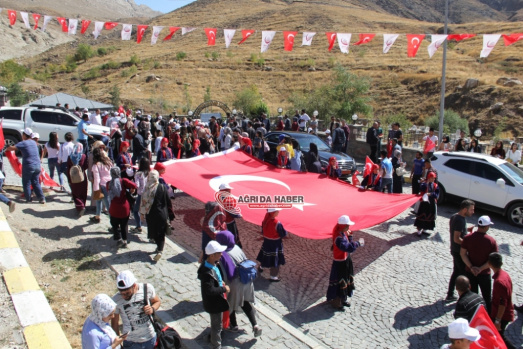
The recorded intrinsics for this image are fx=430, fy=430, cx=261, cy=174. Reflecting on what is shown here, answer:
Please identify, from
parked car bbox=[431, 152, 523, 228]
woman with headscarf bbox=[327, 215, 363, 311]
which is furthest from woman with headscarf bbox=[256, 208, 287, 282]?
parked car bbox=[431, 152, 523, 228]

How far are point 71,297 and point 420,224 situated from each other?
7.43m

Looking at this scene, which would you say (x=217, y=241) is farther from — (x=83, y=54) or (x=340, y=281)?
(x=83, y=54)

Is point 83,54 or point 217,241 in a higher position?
point 83,54

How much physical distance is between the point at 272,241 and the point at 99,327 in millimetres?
3755

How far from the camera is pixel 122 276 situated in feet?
14.3

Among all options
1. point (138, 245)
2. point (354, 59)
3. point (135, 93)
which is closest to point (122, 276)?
point (138, 245)

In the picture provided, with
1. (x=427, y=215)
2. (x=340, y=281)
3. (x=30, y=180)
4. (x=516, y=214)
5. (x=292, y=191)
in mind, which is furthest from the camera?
(x=516, y=214)

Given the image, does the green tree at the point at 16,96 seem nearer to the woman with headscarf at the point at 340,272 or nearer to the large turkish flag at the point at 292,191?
the large turkish flag at the point at 292,191

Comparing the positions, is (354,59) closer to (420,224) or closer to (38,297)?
(420,224)

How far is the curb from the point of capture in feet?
17.0

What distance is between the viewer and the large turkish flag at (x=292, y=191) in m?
8.04

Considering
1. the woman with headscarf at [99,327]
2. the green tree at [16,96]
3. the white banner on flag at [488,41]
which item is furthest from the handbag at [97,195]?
the green tree at [16,96]

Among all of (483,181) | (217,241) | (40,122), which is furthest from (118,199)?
(40,122)

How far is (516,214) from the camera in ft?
35.6
